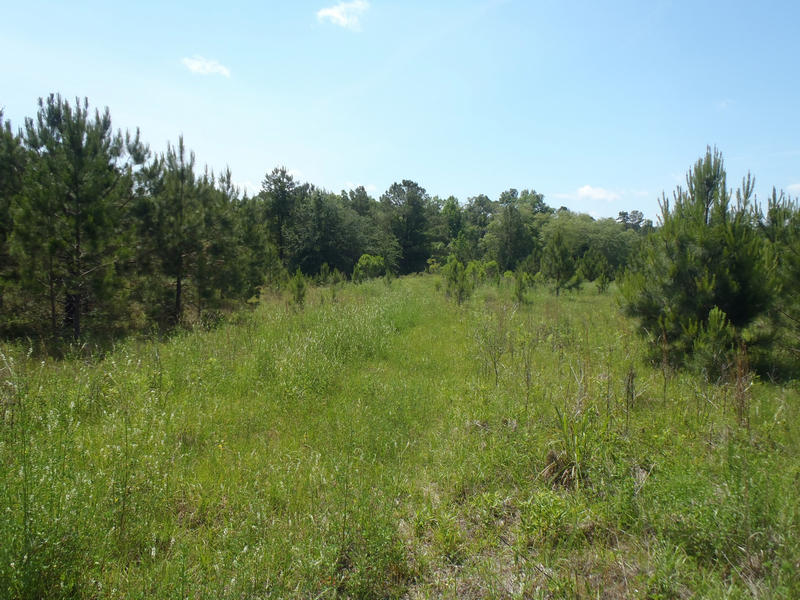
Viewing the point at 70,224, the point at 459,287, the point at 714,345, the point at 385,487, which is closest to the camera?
the point at 385,487

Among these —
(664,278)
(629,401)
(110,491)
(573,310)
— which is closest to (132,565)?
(110,491)

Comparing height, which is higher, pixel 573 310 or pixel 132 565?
pixel 573 310

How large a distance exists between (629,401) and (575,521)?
2084mm

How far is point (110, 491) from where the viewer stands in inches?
102

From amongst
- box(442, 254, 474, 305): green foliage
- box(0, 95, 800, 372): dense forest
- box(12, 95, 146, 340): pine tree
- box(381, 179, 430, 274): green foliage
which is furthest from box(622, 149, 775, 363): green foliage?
box(381, 179, 430, 274): green foliage

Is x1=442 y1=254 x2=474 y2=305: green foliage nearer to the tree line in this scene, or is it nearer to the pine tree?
the tree line

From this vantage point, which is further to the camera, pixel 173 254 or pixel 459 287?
pixel 459 287

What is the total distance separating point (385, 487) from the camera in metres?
3.06

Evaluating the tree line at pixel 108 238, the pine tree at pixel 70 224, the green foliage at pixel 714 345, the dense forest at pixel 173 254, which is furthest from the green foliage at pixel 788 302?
the pine tree at pixel 70 224

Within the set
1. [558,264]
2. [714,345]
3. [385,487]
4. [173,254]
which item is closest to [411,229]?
[558,264]

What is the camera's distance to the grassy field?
2.09 metres

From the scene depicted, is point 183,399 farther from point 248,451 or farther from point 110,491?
point 110,491

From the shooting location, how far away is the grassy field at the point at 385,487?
6.86 feet

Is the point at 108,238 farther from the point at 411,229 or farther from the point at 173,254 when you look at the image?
the point at 411,229
